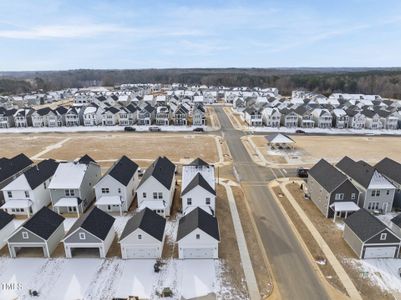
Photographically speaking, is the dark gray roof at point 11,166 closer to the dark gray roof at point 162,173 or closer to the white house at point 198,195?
the dark gray roof at point 162,173

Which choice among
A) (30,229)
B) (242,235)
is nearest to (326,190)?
(242,235)

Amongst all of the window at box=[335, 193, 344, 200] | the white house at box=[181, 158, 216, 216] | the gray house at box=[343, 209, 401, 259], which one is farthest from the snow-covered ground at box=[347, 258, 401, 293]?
the white house at box=[181, 158, 216, 216]

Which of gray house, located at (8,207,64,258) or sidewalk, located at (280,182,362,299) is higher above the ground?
gray house, located at (8,207,64,258)

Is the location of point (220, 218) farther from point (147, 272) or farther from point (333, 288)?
point (333, 288)

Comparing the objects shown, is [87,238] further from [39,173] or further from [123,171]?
[39,173]

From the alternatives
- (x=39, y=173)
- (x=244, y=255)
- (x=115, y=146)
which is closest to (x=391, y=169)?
(x=244, y=255)

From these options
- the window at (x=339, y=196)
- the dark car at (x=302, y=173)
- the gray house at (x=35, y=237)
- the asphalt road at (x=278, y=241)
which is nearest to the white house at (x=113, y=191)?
the gray house at (x=35, y=237)

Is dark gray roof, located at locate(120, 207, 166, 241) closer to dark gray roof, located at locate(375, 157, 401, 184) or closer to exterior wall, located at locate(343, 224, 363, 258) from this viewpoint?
exterior wall, located at locate(343, 224, 363, 258)
